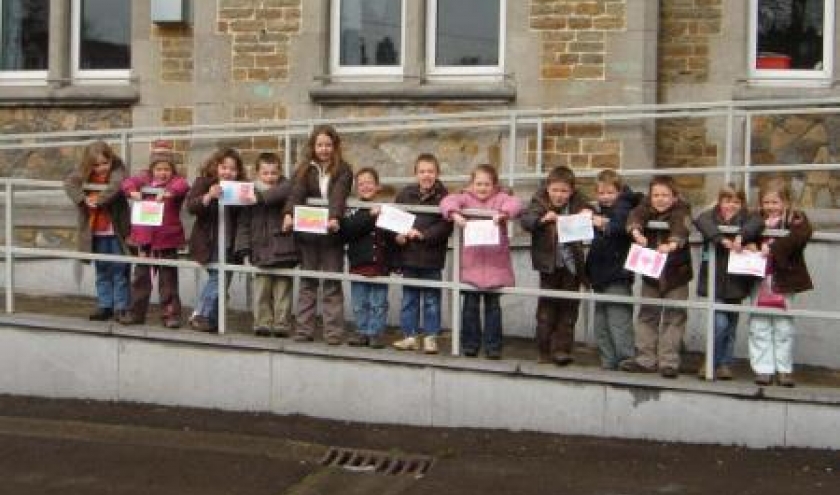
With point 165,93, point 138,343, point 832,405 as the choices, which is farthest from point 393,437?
point 165,93

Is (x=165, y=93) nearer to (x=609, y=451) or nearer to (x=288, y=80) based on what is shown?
(x=288, y=80)

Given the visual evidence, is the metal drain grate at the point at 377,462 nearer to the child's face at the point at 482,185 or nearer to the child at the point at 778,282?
the child's face at the point at 482,185

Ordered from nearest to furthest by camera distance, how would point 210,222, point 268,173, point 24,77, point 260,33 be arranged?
point 268,173 < point 210,222 < point 260,33 < point 24,77

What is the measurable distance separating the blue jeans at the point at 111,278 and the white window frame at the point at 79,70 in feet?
10.9

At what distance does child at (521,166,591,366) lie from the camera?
8.22 meters

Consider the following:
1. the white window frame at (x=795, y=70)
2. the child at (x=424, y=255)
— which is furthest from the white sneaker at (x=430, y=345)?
the white window frame at (x=795, y=70)

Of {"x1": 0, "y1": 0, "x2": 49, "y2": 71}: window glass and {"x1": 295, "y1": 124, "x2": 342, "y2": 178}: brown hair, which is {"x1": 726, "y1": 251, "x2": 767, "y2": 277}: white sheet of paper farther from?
{"x1": 0, "y1": 0, "x2": 49, "y2": 71}: window glass

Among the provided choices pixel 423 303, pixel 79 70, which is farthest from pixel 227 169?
pixel 79 70

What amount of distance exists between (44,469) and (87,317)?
7.53 feet

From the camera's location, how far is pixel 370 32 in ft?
38.1

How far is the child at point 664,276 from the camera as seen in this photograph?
7945 mm

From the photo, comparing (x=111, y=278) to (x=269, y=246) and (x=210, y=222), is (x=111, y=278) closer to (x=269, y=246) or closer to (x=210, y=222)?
(x=210, y=222)

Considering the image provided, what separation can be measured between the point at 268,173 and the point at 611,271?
2450 millimetres

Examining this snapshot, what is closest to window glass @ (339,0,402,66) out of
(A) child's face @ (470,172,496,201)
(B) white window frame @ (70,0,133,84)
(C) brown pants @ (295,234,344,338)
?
(B) white window frame @ (70,0,133,84)
